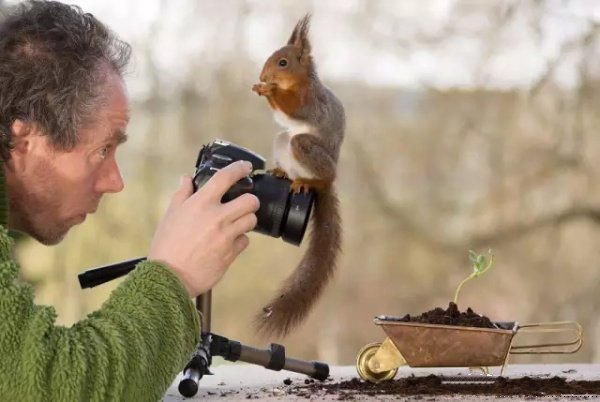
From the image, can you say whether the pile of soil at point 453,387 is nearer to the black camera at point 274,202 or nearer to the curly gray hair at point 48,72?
the black camera at point 274,202

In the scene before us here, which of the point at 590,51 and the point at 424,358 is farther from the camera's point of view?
the point at 590,51

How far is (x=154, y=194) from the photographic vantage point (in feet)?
7.55

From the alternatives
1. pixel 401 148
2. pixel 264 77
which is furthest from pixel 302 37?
pixel 401 148

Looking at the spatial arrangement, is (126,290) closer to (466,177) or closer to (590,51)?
(466,177)

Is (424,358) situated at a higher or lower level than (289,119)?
lower

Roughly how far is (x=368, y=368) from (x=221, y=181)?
0.51 m

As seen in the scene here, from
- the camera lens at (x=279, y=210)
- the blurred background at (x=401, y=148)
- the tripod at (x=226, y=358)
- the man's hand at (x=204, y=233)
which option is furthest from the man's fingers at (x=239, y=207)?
the blurred background at (x=401, y=148)

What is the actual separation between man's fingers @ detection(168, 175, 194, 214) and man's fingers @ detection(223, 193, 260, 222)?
42 mm

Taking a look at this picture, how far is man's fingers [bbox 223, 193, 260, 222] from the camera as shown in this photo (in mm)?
777

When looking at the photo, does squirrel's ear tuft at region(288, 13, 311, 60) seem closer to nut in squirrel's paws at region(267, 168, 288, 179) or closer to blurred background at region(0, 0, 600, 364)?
nut in squirrel's paws at region(267, 168, 288, 179)

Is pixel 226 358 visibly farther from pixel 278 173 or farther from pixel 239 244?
pixel 239 244

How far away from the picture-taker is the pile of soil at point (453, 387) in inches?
43.9

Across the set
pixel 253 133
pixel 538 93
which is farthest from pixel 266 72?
pixel 538 93

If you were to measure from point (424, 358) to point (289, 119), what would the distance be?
14.3 inches
